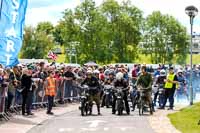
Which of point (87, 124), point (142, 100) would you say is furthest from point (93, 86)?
point (87, 124)

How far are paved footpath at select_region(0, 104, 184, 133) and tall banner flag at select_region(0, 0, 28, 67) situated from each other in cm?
229

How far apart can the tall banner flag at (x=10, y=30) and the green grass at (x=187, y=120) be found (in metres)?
5.53

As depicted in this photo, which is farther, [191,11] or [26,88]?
[191,11]

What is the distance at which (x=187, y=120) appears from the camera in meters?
21.7

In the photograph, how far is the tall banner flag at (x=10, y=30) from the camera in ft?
55.8

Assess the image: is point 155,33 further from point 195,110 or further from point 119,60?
point 195,110

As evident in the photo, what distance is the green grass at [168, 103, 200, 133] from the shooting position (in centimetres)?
1886

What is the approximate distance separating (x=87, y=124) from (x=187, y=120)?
3.65 metres

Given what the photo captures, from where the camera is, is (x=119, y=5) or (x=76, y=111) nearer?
(x=76, y=111)

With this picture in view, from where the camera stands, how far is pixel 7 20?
17234 mm

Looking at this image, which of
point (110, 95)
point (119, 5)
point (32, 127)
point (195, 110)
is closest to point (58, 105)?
point (110, 95)

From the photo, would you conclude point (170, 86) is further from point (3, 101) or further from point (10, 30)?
point (10, 30)

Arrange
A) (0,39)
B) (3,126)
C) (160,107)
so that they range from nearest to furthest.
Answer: (0,39) < (3,126) < (160,107)

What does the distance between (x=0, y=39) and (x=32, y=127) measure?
3668 millimetres
